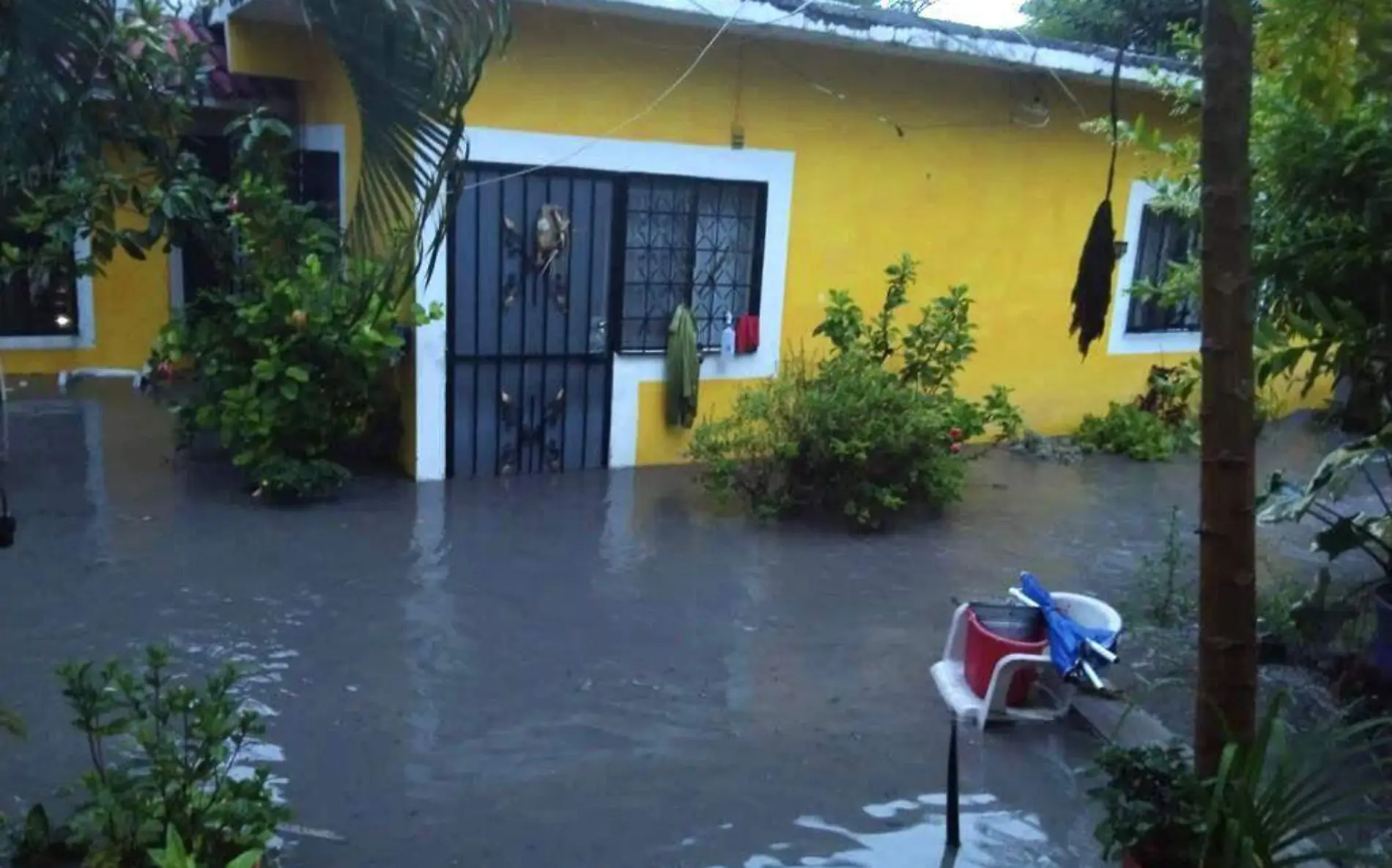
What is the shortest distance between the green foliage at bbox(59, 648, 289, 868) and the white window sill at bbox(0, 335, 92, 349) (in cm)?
819

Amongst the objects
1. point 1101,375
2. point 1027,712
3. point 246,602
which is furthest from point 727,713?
point 1101,375

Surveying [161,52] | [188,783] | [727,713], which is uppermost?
[161,52]

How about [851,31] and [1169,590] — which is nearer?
[1169,590]

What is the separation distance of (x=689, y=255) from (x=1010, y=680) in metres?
4.44

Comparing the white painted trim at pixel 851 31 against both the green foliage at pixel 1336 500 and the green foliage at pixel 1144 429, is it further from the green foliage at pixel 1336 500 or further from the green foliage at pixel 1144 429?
the green foliage at pixel 1336 500

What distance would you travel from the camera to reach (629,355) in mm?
7934

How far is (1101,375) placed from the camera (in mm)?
10219

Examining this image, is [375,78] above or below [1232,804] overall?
above

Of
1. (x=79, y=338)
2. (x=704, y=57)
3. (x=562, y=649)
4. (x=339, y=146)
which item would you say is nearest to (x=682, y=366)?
(x=704, y=57)

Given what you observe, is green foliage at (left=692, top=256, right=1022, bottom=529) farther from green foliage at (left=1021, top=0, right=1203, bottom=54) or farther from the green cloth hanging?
green foliage at (left=1021, top=0, right=1203, bottom=54)

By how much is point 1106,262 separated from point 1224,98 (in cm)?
50

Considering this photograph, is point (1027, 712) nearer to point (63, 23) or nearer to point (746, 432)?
point (746, 432)

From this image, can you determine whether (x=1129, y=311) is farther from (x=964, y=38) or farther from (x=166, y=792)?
(x=166, y=792)

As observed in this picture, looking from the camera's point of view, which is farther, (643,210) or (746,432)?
(643,210)
